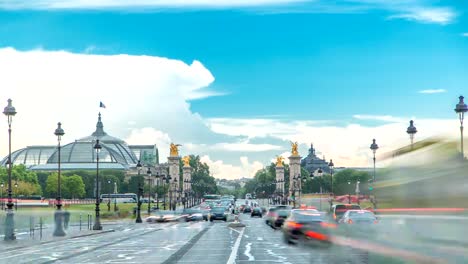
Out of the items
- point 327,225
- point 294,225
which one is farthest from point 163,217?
point 327,225

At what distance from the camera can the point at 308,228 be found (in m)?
29.3

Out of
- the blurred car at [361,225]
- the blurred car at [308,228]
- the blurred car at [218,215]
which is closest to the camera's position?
the blurred car at [361,225]

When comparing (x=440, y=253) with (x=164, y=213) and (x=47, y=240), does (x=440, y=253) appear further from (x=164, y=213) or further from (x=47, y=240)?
(x=164, y=213)

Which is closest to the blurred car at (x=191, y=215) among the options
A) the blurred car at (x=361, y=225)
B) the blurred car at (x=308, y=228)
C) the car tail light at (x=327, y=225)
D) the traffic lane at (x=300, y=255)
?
the blurred car at (x=308, y=228)

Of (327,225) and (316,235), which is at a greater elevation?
(327,225)

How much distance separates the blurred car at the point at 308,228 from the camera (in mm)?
26500

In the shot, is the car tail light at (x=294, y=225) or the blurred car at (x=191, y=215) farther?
Answer: the blurred car at (x=191, y=215)

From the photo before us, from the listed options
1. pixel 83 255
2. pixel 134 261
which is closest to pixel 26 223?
pixel 83 255

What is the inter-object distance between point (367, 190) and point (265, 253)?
12.5 metres

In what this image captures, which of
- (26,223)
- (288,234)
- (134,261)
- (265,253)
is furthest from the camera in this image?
(26,223)

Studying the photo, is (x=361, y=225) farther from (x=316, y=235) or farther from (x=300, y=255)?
(x=300, y=255)

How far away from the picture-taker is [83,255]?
30.6 metres

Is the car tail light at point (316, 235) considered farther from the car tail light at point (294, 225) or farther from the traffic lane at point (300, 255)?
the car tail light at point (294, 225)

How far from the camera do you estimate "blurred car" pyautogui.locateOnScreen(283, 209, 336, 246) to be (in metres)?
26.5
